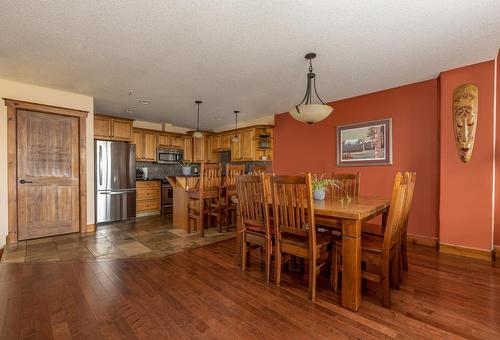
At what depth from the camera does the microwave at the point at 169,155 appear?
6484 mm

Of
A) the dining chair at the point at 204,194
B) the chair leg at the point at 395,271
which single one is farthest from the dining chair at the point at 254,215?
the dining chair at the point at 204,194

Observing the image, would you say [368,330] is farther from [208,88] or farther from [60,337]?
[208,88]

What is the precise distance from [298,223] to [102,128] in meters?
4.78

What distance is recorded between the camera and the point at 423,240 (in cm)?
355

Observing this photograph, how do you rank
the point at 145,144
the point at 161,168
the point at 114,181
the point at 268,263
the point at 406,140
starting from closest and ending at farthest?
the point at 268,263 → the point at 406,140 → the point at 114,181 → the point at 145,144 → the point at 161,168

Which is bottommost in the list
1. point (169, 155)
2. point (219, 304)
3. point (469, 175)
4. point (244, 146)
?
point (219, 304)

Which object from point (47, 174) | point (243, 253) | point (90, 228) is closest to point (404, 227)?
point (243, 253)

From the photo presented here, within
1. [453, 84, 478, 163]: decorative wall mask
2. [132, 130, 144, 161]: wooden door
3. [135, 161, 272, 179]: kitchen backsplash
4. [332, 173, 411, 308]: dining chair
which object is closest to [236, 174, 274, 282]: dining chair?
[332, 173, 411, 308]: dining chair

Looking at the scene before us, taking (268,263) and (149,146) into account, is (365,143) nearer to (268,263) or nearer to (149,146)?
(268,263)

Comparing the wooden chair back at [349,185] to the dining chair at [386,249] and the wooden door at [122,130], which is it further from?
the wooden door at [122,130]

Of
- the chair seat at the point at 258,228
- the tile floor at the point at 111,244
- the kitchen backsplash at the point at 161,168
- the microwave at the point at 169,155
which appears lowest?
the tile floor at the point at 111,244

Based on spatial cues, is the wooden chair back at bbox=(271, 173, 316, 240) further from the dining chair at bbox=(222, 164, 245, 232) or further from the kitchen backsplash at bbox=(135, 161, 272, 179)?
the kitchen backsplash at bbox=(135, 161, 272, 179)

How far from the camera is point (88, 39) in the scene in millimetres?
2391

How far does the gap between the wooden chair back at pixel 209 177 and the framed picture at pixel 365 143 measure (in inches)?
87.8
